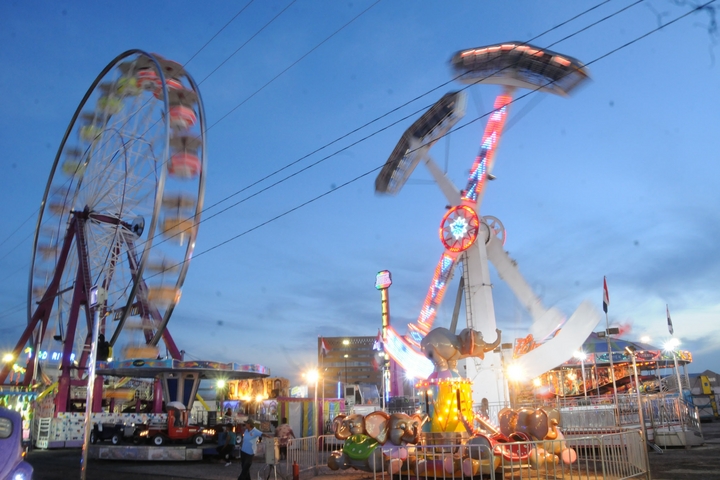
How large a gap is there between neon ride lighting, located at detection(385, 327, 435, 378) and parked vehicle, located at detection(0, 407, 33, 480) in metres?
15.9

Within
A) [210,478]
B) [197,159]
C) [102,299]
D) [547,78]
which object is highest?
→ [547,78]

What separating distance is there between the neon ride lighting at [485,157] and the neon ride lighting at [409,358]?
23.3ft

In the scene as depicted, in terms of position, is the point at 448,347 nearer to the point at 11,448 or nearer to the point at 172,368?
the point at 11,448

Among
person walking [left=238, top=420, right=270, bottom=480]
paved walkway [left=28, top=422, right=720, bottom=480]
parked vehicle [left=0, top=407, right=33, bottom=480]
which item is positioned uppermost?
parked vehicle [left=0, top=407, right=33, bottom=480]

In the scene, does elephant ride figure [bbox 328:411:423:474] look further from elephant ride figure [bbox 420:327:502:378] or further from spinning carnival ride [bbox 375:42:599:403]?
spinning carnival ride [bbox 375:42:599:403]

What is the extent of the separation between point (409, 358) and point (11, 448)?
17.6 metres

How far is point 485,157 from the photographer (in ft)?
85.0

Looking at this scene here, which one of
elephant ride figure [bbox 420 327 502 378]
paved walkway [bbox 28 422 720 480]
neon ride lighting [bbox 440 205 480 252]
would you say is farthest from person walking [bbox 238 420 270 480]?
neon ride lighting [bbox 440 205 480 252]

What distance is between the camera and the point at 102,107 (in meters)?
26.1

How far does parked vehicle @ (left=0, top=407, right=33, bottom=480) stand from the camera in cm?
640

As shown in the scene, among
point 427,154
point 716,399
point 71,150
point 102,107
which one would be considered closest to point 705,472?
point 427,154

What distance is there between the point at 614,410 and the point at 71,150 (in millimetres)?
25687

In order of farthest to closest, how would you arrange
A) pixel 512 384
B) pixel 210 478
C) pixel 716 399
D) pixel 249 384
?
pixel 249 384 → pixel 716 399 → pixel 512 384 → pixel 210 478

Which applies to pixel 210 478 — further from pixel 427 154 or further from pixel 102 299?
pixel 427 154
